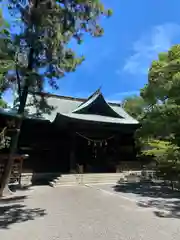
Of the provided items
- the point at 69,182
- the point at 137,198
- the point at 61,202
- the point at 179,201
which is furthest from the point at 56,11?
the point at 69,182

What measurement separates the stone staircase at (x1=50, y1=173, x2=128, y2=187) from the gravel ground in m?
5.21

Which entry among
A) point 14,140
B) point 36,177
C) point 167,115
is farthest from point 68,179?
point 167,115

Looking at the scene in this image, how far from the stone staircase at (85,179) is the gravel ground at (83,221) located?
5214 mm

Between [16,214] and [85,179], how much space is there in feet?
27.5

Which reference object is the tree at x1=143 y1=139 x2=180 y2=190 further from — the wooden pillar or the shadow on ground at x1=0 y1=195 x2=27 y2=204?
the shadow on ground at x1=0 y1=195 x2=27 y2=204

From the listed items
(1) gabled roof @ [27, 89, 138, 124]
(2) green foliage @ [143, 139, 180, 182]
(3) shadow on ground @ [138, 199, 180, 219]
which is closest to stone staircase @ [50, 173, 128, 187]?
(2) green foliage @ [143, 139, 180, 182]

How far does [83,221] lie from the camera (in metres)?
6.82

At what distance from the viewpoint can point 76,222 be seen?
6.73 meters

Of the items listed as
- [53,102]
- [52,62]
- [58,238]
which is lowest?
[58,238]

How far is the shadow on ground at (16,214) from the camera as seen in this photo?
6.88 meters

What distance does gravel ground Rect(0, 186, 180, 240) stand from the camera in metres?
5.64

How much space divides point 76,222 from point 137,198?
13.8ft

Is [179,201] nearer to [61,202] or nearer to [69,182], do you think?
[61,202]

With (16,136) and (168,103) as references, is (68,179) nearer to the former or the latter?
(16,136)
